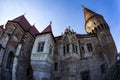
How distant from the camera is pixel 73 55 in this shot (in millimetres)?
23797

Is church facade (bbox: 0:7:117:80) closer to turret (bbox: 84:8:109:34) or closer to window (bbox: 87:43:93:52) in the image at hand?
window (bbox: 87:43:93:52)

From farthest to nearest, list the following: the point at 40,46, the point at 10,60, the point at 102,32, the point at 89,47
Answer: the point at 102,32 → the point at 89,47 → the point at 40,46 → the point at 10,60

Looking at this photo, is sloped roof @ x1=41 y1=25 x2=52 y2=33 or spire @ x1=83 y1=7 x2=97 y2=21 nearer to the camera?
sloped roof @ x1=41 y1=25 x2=52 y2=33

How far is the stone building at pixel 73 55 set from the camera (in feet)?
73.2

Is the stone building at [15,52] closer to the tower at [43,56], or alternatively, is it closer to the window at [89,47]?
the tower at [43,56]

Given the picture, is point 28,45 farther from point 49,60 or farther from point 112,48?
point 112,48

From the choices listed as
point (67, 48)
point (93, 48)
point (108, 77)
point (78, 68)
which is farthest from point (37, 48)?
point (108, 77)

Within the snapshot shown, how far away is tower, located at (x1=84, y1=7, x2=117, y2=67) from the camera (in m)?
24.8

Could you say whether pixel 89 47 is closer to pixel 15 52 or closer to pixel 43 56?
pixel 43 56

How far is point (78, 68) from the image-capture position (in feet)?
76.7

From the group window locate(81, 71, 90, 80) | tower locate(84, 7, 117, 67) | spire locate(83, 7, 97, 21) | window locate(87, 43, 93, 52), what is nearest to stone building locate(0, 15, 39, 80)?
window locate(81, 71, 90, 80)

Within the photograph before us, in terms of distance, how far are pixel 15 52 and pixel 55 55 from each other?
634 centimetres

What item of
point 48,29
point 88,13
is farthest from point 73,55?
point 88,13

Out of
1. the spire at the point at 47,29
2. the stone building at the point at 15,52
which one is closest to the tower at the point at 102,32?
the spire at the point at 47,29
